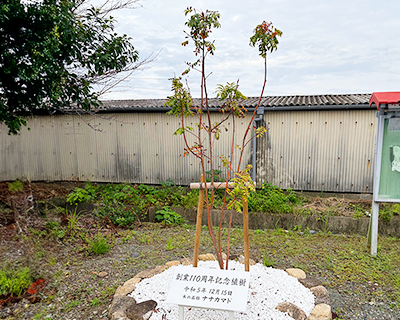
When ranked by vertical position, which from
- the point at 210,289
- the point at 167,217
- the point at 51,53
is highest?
the point at 51,53

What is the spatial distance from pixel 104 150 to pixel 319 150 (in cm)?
610

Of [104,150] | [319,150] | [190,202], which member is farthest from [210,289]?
[104,150]

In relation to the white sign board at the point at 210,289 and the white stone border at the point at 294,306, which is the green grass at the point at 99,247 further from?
the white sign board at the point at 210,289

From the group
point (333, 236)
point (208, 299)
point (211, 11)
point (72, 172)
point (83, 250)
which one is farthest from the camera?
point (72, 172)

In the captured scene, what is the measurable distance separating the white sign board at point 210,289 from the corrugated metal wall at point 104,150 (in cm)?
511

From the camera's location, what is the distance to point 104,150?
8398 mm

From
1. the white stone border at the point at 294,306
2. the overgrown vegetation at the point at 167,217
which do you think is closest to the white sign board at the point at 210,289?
the white stone border at the point at 294,306

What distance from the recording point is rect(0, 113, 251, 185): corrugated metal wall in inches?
312

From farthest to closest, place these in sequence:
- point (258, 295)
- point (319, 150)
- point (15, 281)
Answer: point (319, 150), point (15, 281), point (258, 295)

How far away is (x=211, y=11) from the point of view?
2.96 metres

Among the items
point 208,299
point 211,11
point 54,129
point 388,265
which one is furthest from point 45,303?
point 54,129

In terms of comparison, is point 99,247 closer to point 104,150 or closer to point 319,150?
point 104,150

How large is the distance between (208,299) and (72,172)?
24.4 feet

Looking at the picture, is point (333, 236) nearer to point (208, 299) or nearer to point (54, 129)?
point (208, 299)
